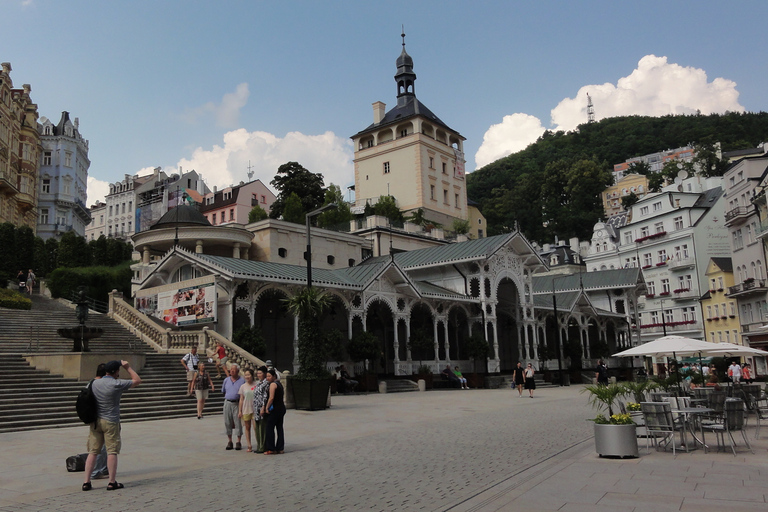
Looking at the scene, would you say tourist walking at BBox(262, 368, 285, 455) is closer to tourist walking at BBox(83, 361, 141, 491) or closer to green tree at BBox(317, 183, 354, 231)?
tourist walking at BBox(83, 361, 141, 491)

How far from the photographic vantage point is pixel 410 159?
7425 cm

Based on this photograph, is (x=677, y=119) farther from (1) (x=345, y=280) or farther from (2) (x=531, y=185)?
(1) (x=345, y=280)

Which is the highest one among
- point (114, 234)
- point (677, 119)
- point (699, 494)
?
point (677, 119)

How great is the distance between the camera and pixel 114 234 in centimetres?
10612

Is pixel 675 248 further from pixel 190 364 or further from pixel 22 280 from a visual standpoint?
pixel 22 280

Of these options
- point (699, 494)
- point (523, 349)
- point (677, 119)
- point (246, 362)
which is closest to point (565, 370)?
point (523, 349)

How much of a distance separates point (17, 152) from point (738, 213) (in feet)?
209

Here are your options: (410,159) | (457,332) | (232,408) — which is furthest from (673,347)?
(410,159)

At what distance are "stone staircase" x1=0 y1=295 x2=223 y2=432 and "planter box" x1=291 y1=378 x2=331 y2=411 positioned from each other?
8.06ft

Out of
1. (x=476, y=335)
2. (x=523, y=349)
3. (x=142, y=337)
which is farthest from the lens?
(x=523, y=349)

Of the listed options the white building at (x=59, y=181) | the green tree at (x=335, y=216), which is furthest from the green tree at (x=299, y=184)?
the white building at (x=59, y=181)

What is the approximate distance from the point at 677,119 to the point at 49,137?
117109 millimetres

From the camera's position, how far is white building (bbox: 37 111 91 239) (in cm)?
7381

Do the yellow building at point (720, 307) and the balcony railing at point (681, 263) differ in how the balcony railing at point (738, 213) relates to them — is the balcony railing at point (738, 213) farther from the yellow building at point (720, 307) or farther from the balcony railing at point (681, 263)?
the balcony railing at point (681, 263)
